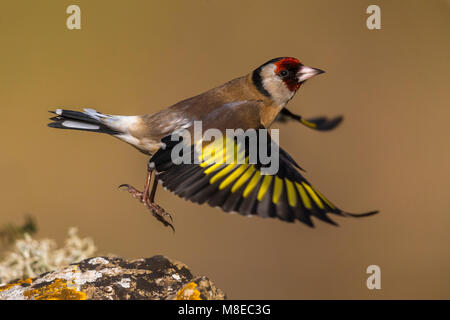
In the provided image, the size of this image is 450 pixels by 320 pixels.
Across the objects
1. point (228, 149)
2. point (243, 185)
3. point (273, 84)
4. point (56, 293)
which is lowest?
point (56, 293)

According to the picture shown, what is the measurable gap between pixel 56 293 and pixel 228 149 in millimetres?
777

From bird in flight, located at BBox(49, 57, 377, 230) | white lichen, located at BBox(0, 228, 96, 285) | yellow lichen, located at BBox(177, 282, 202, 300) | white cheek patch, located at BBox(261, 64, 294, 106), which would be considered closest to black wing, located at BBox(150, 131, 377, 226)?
bird in flight, located at BBox(49, 57, 377, 230)

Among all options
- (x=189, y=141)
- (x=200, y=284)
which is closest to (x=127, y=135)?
(x=189, y=141)

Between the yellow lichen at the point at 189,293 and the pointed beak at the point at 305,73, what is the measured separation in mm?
1087

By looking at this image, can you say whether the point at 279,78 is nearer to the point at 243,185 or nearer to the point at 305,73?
the point at 305,73

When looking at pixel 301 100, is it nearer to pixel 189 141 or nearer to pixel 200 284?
pixel 189 141

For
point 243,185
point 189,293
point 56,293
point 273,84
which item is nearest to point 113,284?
point 56,293

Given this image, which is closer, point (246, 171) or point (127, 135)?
point (246, 171)

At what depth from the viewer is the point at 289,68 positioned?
2.27 meters

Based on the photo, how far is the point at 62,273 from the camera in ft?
5.62

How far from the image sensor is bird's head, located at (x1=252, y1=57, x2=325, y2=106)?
7.43 ft

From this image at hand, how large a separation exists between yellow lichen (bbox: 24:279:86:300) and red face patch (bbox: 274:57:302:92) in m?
1.26

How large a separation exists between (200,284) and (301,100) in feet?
8.47

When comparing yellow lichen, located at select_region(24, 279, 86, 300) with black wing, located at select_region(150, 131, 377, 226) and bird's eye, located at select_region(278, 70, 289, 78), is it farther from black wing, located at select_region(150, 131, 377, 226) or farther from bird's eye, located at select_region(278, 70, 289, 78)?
bird's eye, located at select_region(278, 70, 289, 78)
